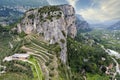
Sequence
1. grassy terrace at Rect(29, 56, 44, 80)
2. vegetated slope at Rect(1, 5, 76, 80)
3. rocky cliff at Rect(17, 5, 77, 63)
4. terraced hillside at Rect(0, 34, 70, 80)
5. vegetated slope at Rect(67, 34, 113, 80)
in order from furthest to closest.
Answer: vegetated slope at Rect(67, 34, 113, 80)
rocky cliff at Rect(17, 5, 77, 63)
vegetated slope at Rect(1, 5, 76, 80)
terraced hillside at Rect(0, 34, 70, 80)
grassy terrace at Rect(29, 56, 44, 80)

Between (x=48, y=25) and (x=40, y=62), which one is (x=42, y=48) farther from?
(x=48, y=25)

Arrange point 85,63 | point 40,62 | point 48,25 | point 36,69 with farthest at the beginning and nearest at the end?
point 85,63 < point 48,25 < point 40,62 < point 36,69

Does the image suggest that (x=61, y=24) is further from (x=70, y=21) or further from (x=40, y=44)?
(x=70, y=21)

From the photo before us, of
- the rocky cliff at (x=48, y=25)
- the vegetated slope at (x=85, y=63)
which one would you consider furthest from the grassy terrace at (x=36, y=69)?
the vegetated slope at (x=85, y=63)

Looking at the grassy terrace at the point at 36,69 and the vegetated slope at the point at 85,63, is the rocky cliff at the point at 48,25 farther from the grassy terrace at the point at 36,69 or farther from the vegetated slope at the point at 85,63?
the grassy terrace at the point at 36,69

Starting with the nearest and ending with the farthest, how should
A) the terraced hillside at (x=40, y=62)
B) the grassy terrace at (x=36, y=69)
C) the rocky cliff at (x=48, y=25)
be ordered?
the grassy terrace at (x=36, y=69) < the terraced hillside at (x=40, y=62) < the rocky cliff at (x=48, y=25)

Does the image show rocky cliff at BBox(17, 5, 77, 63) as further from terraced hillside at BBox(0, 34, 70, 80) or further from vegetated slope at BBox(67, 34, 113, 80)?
vegetated slope at BBox(67, 34, 113, 80)

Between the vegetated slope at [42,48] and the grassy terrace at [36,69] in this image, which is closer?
the grassy terrace at [36,69]

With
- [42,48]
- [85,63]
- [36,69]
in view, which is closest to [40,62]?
[36,69]

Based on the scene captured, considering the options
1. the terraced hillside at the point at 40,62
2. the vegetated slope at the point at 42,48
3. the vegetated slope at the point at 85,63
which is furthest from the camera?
the vegetated slope at the point at 85,63

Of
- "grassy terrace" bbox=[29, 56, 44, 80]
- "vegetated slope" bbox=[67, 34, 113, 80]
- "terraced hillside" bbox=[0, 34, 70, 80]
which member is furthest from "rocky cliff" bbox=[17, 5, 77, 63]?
"grassy terrace" bbox=[29, 56, 44, 80]

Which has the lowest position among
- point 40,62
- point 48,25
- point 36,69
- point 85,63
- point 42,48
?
point 85,63

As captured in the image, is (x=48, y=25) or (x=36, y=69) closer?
(x=36, y=69)
